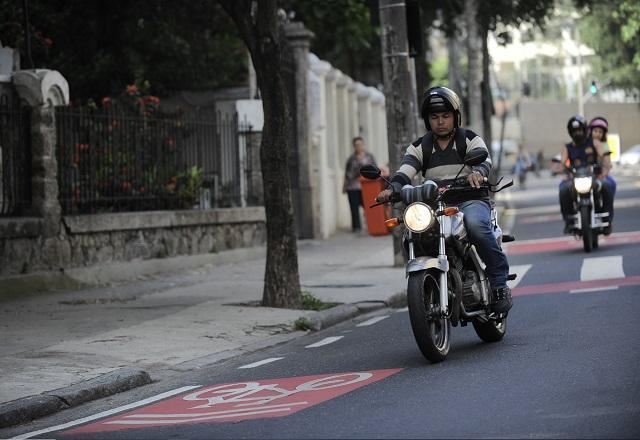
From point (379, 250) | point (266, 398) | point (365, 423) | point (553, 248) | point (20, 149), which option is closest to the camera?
point (365, 423)

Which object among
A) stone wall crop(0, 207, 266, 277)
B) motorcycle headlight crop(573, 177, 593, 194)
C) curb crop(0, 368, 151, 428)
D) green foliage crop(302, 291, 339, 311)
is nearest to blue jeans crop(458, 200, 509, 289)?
curb crop(0, 368, 151, 428)

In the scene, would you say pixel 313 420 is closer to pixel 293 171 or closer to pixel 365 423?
pixel 365 423

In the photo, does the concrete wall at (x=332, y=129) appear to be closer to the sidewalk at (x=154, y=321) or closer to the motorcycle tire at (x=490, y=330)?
the sidewalk at (x=154, y=321)

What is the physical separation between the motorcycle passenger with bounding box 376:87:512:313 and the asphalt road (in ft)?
2.03

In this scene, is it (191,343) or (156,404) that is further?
(191,343)

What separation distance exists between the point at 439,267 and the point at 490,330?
1222 mm

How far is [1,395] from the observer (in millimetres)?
8867

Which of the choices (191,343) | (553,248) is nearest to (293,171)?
(553,248)

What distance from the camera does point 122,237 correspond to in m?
17.7

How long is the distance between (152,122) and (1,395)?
10162 mm

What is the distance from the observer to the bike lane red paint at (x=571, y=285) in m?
14.4

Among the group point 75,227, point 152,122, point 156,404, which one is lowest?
point 156,404

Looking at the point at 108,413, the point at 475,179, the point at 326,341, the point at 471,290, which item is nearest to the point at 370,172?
the point at 475,179

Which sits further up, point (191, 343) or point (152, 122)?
point (152, 122)
